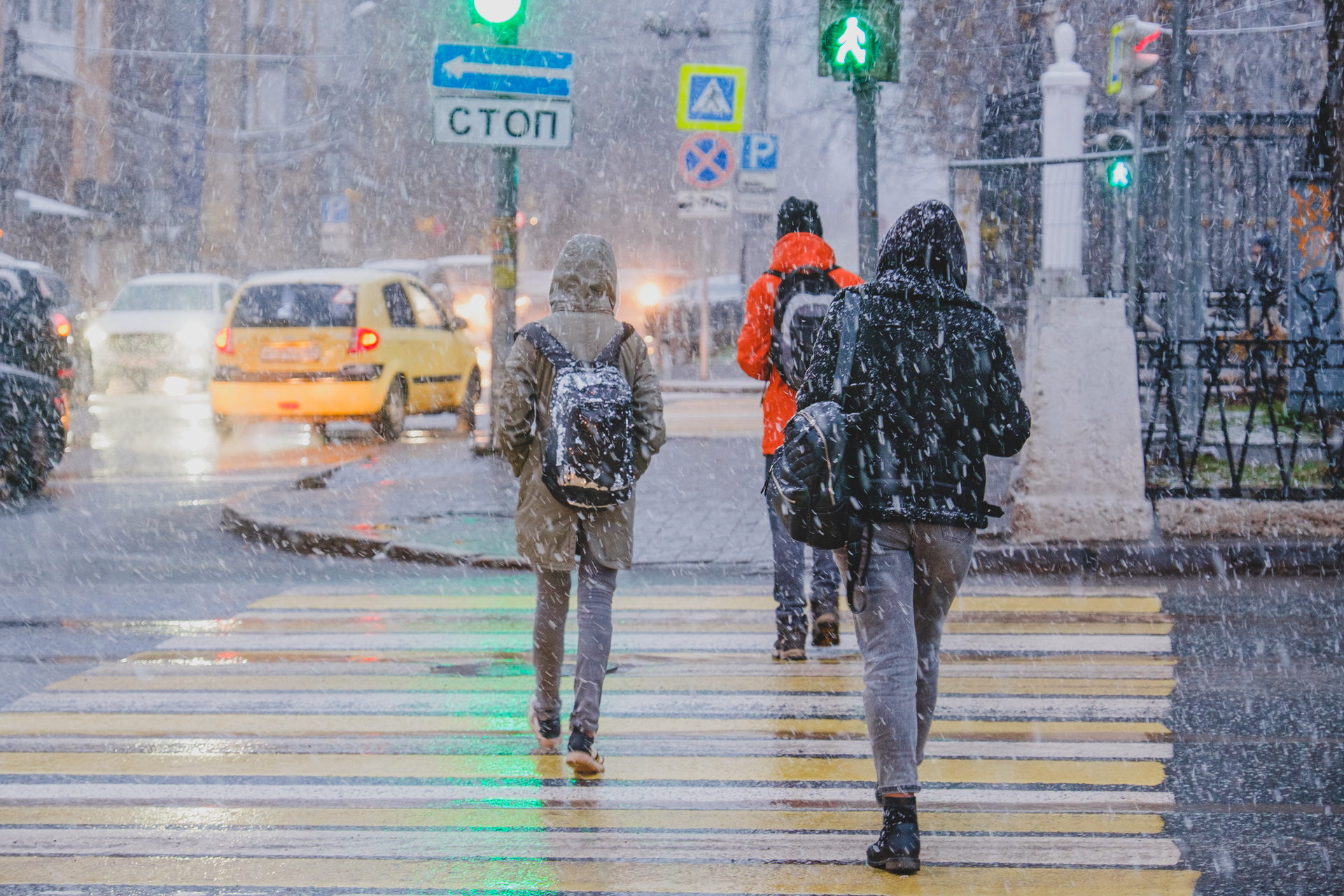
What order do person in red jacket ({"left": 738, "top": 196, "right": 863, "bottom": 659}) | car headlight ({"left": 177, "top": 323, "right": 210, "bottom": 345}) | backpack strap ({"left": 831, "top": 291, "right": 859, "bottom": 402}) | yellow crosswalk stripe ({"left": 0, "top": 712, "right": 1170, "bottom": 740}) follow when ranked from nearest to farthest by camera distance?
backpack strap ({"left": 831, "top": 291, "right": 859, "bottom": 402}) → yellow crosswalk stripe ({"left": 0, "top": 712, "right": 1170, "bottom": 740}) → person in red jacket ({"left": 738, "top": 196, "right": 863, "bottom": 659}) → car headlight ({"left": 177, "top": 323, "right": 210, "bottom": 345})

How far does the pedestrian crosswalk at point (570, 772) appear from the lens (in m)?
3.99

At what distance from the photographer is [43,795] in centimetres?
459

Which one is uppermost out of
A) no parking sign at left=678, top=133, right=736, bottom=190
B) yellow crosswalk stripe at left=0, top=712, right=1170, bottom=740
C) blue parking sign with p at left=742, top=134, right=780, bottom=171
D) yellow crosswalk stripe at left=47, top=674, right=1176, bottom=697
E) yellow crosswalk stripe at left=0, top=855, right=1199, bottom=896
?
blue parking sign with p at left=742, top=134, right=780, bottom=171

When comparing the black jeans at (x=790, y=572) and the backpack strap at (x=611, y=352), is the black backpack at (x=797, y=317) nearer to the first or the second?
the black jeans at (x=790, y=572)

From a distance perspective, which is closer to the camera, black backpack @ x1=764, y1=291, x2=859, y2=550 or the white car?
black backpack @ x1=764, y1=291, x2=859, y2=550

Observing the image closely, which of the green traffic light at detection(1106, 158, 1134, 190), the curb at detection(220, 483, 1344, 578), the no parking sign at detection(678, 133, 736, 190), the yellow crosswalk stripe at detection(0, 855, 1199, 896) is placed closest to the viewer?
the yellow crosswalk stripe at detection(0, 855, 1199, 896)

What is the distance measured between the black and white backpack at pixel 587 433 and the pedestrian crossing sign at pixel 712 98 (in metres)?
12.7

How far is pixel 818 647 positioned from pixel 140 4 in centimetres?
4283

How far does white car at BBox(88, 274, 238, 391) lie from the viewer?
71.4 ft

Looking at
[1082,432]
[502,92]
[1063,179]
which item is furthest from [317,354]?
[1082,432]

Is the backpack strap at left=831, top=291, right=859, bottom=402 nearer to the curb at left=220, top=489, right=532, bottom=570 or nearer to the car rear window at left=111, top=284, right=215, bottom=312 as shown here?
the curb at left=220, top=489, right=532, bottom=570

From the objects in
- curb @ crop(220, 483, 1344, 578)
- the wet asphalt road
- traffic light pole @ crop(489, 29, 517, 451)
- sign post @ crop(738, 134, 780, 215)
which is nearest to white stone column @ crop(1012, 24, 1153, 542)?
curb @ crop(220, 483, 1344, 578)

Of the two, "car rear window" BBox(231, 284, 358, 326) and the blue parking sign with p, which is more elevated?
the blue parking sign with p

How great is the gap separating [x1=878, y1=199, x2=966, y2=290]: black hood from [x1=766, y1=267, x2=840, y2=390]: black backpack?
172 cm
